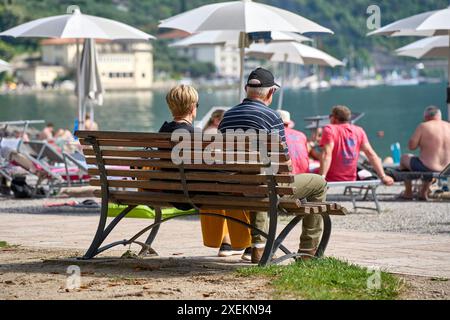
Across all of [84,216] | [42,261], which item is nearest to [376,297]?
[42,261]

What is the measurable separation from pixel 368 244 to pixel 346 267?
187cm

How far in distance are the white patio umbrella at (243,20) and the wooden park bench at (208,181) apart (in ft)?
16.0

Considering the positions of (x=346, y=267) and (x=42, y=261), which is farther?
(x=42, y=261)

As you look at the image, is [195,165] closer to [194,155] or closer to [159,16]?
[194,155]

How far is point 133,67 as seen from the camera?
7032 inches

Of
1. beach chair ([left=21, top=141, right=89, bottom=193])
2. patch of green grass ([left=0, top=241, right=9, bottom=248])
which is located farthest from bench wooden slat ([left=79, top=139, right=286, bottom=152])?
beach chair ([left=21, top=141, right=89, bottom=193])

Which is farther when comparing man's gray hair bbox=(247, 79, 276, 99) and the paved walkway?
the paved walkway

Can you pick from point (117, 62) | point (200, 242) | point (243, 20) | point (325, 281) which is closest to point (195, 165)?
point (325, 281)

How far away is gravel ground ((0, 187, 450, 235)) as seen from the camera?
9844 millimetres

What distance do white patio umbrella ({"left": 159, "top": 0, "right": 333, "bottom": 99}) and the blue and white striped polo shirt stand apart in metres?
4.67

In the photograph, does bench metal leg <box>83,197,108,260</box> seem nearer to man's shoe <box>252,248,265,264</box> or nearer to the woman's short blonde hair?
the woman's short blonde hair

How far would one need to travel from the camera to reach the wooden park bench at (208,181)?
6.48m

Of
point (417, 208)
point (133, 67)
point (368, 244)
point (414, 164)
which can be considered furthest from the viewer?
point (133, 67)
